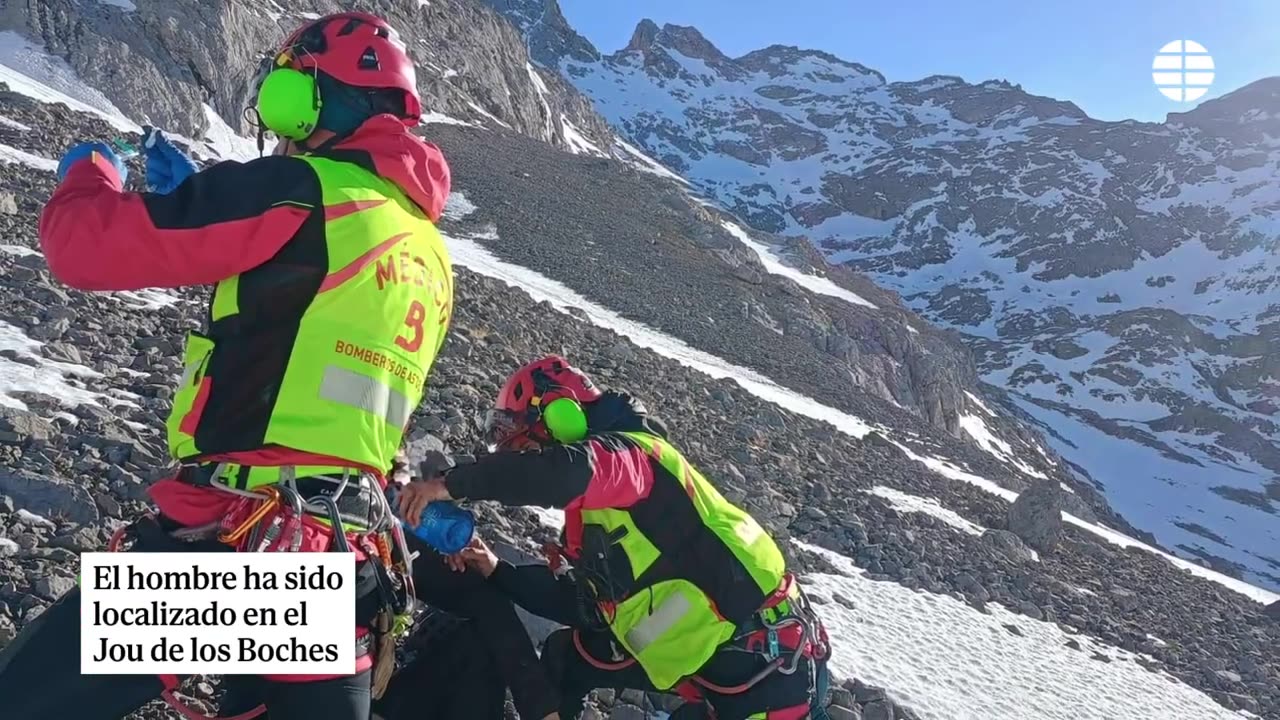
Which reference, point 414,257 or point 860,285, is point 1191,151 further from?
point 414,257

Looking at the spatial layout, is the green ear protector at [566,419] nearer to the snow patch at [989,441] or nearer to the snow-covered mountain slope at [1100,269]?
the snow patch at [989,441]

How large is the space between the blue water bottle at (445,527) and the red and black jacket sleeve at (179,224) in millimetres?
2077

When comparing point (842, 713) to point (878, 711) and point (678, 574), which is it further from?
point (678, 574)

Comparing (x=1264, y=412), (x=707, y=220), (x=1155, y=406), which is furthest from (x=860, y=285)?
(x=1264, y=412)

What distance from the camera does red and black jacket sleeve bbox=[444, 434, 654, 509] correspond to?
11.1 feet

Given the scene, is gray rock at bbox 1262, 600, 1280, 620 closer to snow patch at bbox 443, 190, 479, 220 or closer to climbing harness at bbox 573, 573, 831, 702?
climbing harness at bbox 573, 573, 831, 702

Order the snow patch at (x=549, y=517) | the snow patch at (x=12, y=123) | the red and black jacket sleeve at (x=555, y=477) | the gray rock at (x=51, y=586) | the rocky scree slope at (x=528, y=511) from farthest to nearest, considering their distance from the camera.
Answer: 1. the snow patch at (x=12, y=123)
2. the snow patch at (x=549, y=517)
3. the rocky scree slope at (x=528, y=511)
4. the gray rock at (x=51, y=586)
5. the red and black jacket sleeve at (x=555, y=477)

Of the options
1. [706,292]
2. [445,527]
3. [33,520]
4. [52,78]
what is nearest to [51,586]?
[33,520]

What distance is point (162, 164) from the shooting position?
2648 mm

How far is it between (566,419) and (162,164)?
2171 millimetres

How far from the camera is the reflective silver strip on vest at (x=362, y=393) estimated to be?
7.48 feet

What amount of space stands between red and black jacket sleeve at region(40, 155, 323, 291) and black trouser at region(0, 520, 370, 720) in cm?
75

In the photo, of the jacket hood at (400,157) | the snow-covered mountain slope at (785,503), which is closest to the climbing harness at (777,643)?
the snow-covered mountain slope at (785,503)

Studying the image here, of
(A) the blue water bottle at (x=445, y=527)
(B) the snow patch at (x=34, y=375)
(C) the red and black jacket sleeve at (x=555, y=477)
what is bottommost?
(A) the blue water bottle at (x=445, y=527)
